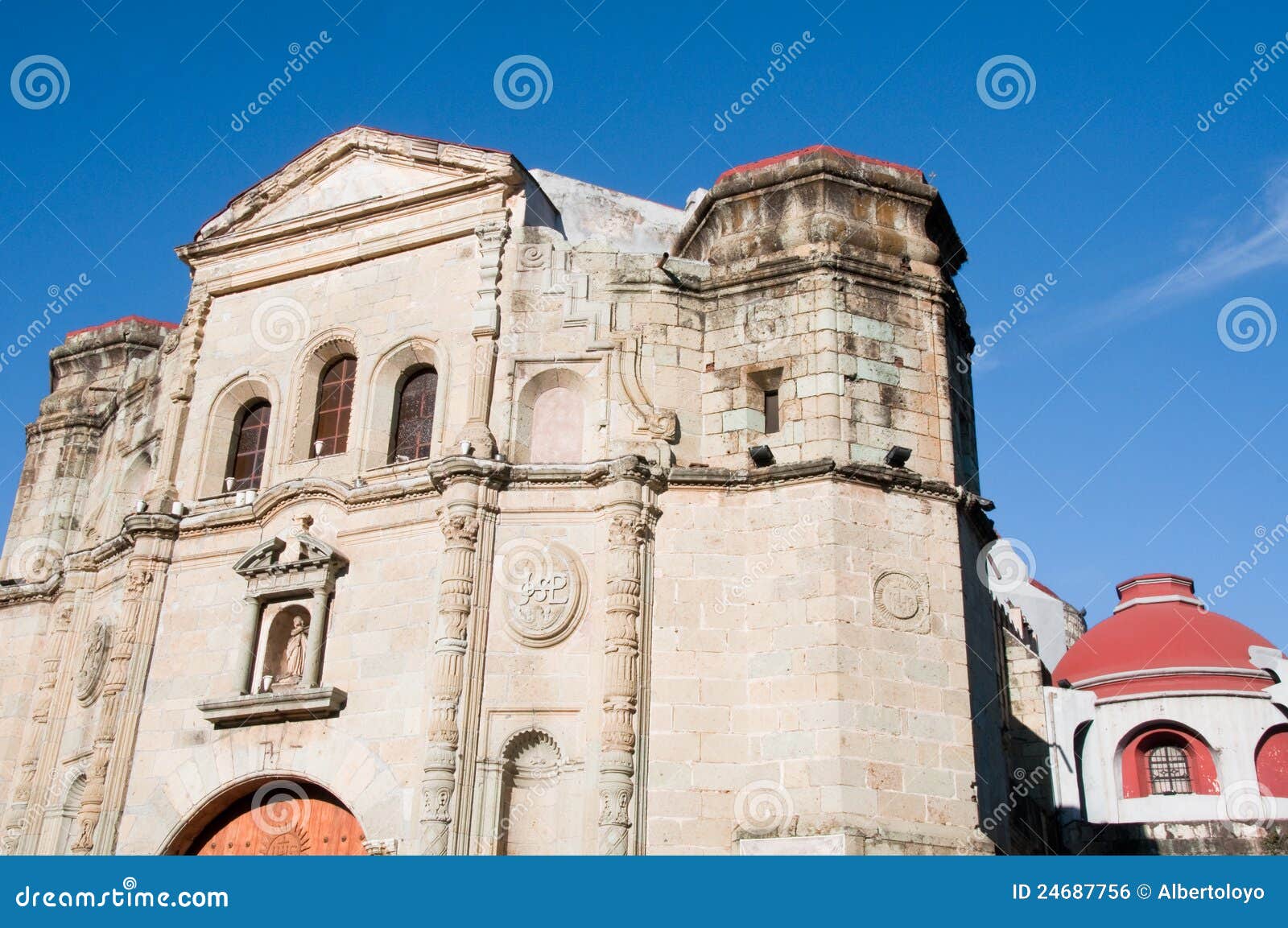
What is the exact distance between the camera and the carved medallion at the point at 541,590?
15102 mm

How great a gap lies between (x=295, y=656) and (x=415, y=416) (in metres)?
3.52

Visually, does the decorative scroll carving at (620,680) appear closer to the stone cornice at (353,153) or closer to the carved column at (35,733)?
the stone cornice at (353,153)

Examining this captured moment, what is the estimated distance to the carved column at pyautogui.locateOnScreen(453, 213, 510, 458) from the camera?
52.7ft

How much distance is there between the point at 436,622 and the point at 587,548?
198cm

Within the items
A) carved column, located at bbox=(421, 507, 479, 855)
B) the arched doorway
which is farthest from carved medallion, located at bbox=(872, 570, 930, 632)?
the arched doorway

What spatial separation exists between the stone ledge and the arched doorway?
0.79 meters

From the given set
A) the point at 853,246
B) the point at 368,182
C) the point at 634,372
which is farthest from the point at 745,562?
the point at 368,182

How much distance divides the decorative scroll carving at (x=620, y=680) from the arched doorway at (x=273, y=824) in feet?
10.4

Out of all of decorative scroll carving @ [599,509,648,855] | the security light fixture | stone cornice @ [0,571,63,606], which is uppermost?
stone cornice @ [0,571,63,606]

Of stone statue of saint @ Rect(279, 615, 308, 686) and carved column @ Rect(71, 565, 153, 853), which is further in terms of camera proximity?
stone statue of saint @ Rect(279, 615, 308, 686)

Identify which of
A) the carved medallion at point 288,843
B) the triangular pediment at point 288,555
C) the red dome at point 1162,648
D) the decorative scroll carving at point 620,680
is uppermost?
the red dome at point 1162,648

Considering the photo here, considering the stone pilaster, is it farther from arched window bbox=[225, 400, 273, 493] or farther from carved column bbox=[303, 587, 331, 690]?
arched window bbox=[225, 400, 273, 493]

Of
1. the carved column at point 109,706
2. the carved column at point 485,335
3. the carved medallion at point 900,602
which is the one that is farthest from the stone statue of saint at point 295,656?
the carved medallion at point 900,602

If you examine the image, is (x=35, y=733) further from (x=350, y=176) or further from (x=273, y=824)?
(x=350, y=176)
